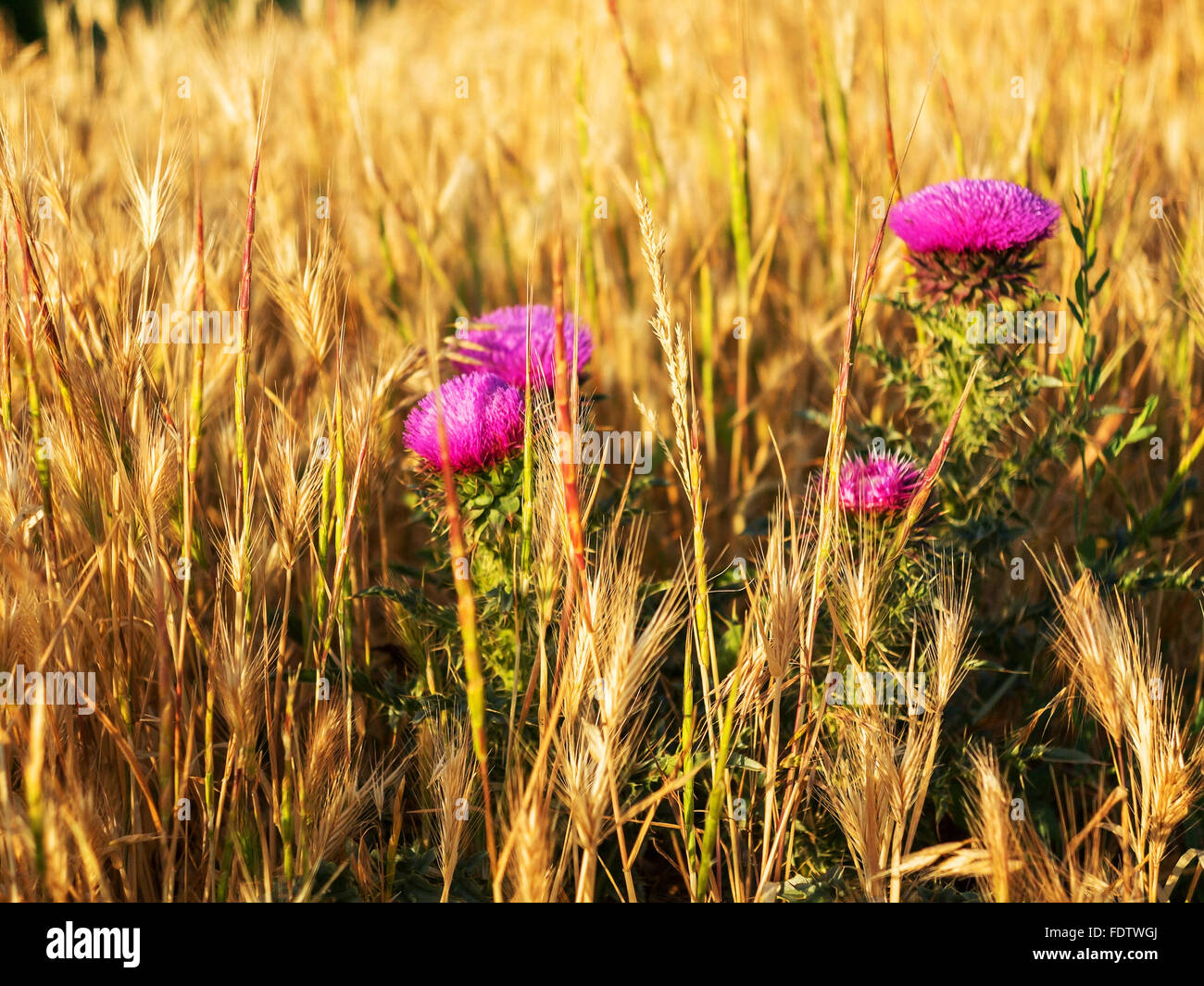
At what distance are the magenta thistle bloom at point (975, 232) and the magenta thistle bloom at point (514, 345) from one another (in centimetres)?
57

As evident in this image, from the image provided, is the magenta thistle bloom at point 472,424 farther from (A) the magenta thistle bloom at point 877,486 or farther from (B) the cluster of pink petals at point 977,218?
(B) the cluster of pink petals at point 977,218

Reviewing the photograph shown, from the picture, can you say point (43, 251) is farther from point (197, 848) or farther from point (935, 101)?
point (935, 101)

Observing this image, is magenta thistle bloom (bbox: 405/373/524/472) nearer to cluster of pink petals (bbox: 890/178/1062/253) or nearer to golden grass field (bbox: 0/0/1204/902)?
golden grass field (bbox: 0/0/1204/902)

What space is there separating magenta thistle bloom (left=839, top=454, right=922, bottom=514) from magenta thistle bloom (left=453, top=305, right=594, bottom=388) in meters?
0.45

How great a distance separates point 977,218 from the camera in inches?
62.8

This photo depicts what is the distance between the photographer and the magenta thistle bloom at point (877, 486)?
149cm

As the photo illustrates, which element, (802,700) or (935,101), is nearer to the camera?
(802,700)

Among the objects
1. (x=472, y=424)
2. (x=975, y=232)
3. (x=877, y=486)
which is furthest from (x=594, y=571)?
(x=975, y=232)

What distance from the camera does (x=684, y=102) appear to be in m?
3.51

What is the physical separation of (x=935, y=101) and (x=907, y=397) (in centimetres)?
159

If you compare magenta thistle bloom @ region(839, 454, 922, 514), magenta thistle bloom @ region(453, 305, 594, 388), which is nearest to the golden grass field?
magenta thistle bloom @ region(839, 454, 922, 514)

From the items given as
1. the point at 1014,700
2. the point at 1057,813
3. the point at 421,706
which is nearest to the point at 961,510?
the point at 1014,700

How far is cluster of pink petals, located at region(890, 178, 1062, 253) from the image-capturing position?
5.21 feet

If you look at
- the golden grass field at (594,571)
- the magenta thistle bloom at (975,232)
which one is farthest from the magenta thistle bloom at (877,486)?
the magenta thistle bloom at (975,232)
